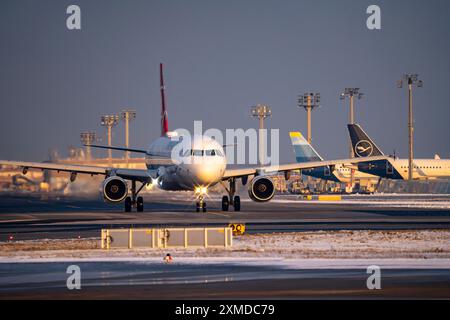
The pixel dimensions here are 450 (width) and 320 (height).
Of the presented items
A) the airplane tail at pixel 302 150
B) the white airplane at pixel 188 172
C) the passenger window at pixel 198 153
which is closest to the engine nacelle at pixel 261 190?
A: the white airplane at pixel 188 172

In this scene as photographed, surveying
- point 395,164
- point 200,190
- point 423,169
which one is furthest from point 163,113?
point 423,169

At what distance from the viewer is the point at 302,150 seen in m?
140

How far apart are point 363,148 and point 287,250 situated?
114859 millimetres

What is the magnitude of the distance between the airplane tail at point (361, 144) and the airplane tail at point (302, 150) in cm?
1118

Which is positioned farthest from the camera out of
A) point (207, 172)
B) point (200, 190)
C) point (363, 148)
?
point (363, 148)

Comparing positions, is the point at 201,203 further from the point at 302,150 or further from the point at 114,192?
the point at 302,150

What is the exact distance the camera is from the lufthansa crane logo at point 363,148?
486 ft

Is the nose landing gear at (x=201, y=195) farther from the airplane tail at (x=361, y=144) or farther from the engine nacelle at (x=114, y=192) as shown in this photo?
the airplane tail at (x=361, y=144)

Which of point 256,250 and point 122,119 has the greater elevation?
point 122,119

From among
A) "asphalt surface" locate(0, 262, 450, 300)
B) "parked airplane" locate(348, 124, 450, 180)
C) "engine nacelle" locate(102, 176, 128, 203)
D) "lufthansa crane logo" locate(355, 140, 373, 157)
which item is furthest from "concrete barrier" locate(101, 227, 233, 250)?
"lufthansa crane logo" locate(355, 140, 373, 157)

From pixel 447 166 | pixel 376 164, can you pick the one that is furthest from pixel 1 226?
pixel 447 166
